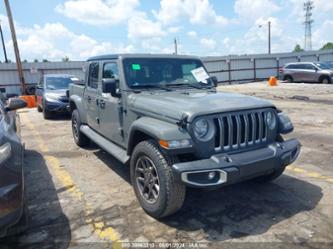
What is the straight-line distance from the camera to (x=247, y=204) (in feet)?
13.3

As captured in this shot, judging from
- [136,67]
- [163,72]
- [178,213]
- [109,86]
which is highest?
[136,67]

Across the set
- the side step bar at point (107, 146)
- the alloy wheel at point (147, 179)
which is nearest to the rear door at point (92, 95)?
the side step bar at point (107, 146)

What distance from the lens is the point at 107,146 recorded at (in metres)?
5.10

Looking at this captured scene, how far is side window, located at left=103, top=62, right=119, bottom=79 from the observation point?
15.8 ft

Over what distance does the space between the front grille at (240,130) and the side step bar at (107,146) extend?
4.78 feet

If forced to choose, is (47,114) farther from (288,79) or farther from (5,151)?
(288,79)

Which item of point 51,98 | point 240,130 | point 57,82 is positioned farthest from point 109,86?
point 57,82

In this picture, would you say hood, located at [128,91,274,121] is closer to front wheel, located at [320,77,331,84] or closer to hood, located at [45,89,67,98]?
hood, located at [45,89,67,98]

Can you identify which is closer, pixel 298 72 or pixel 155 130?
pixel 155 130

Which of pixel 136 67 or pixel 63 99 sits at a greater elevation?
pixel 136 67

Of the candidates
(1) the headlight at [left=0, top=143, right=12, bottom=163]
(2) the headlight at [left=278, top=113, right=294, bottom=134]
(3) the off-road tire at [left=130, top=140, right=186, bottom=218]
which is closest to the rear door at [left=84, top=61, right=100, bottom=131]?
(3) the off-road tire at [left=130, top=140, right=186, bottom=218]

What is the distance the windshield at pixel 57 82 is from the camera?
40.0 feet

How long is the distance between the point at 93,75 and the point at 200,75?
6.71 feet

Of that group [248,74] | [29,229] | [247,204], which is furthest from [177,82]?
[248,74]
